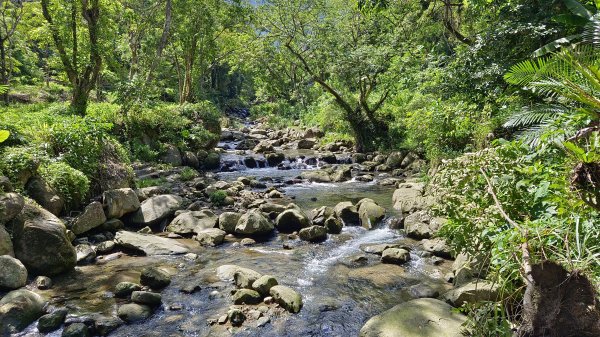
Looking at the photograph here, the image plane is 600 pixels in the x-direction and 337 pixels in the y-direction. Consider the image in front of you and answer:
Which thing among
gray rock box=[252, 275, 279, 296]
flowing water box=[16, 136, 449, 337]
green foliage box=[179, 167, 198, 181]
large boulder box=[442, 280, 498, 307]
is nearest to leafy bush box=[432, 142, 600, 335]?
large boulder box=[442, 280, 498, 307]

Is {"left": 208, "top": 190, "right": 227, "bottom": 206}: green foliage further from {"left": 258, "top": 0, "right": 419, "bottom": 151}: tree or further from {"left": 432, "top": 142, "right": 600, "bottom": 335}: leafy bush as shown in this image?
{"left": 258, "top": 0, "right": 419, "bottom": 151}: tree

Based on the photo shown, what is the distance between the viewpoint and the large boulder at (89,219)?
804 cm

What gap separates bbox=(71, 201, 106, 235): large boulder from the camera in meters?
8.04

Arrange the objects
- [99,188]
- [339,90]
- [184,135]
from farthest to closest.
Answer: [339,90] < [184,135] < [99,188]

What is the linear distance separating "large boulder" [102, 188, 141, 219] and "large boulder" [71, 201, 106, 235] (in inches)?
10.5

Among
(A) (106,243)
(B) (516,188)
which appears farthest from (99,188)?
(B) (516,188)

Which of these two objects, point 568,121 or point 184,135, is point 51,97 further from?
point 568,121

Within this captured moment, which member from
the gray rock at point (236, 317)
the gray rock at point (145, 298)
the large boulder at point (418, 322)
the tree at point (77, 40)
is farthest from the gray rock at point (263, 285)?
the tree at point (77, 40)

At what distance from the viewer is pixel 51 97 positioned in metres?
26.1

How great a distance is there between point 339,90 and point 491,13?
10410mm

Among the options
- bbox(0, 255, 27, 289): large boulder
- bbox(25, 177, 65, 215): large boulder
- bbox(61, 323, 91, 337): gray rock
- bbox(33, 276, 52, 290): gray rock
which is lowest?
bbox(61, 323, 91, 337): gray rock

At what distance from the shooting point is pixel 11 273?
18.4ft

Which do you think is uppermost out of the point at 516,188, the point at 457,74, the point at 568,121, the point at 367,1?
the point at 367,1

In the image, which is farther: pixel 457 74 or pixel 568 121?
pixel 457 74
